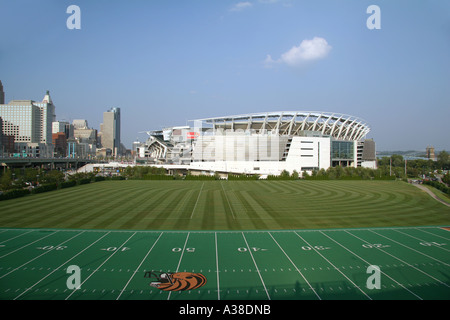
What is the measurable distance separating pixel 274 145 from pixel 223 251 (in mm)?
67874

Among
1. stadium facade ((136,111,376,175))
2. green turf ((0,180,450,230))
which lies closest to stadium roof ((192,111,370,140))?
stadium facade ((136,111,376,175))

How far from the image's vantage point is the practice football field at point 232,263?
37.8ft

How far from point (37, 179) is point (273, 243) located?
54.0 metres

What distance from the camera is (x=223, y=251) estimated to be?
53.6 feet

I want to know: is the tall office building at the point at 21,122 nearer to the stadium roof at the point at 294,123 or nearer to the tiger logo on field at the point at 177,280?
the stadium roof at the point at 294,123

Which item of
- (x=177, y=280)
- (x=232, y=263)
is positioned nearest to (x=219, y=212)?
(x=232, y=263)

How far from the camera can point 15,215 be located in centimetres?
2472

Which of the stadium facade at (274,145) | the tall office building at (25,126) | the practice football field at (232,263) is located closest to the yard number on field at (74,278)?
the practice football field at (232,263)

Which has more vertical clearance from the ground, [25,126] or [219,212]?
[25,126]

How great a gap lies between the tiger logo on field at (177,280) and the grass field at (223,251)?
1.8 inches

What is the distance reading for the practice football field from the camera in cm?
1152

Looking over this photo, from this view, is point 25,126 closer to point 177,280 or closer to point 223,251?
point 223,251

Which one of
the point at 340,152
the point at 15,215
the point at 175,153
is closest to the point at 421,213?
the point at 15,215
